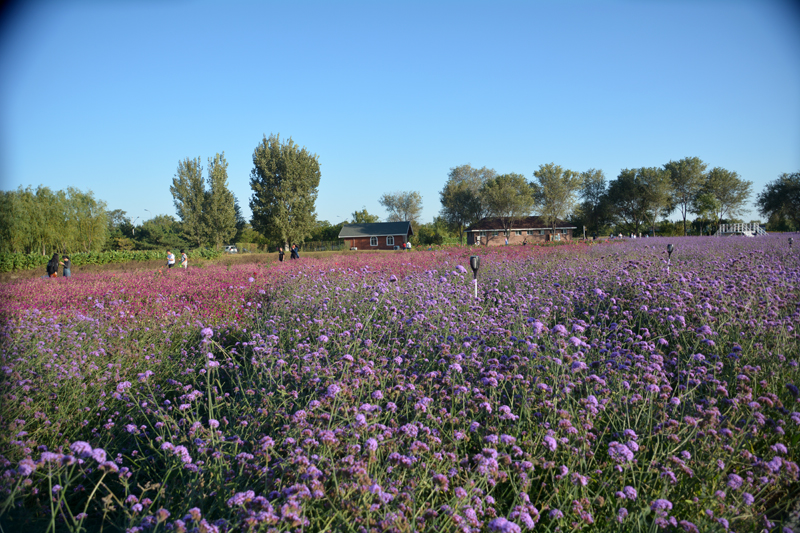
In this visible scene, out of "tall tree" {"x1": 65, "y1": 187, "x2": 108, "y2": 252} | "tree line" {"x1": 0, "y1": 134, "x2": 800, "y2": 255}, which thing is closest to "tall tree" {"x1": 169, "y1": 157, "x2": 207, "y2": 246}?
"tree line" {"x1": 0, "y1": 134, "x2": 800, "y2": 255}

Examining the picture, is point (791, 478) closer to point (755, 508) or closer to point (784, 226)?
point (755, 508)

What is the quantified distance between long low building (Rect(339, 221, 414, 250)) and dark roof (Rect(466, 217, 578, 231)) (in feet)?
35.1

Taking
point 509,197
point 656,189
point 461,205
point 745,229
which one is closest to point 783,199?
point 745,229

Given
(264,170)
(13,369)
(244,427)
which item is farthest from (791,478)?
(264,170)

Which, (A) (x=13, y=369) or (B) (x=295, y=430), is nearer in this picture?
(B) (x=295, y=430)

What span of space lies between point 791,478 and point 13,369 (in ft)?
17.0

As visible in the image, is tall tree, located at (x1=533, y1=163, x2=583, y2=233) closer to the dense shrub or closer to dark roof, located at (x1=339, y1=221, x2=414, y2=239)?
dark roof, located at (x1=339, y1=221, x2=414, y2=239)

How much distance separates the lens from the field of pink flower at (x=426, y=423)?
186 cm

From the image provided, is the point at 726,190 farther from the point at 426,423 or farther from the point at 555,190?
the point at 426,423

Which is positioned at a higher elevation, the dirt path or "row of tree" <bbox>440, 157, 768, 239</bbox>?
"row of tree" <bbox>440, 157, 768, 239</bbox>

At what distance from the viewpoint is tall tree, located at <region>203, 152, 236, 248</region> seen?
152 feet

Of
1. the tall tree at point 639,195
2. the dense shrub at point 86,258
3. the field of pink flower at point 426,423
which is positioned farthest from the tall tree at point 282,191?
the tall tree at point 639,195

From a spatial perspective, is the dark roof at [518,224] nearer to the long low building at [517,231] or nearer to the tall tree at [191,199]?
the long low building at [517,231]

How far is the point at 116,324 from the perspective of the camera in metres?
6.06
